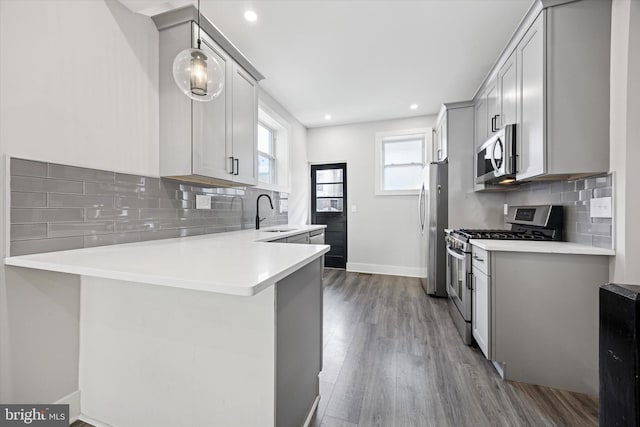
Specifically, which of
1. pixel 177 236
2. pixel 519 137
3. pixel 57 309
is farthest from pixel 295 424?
pixel 519 137

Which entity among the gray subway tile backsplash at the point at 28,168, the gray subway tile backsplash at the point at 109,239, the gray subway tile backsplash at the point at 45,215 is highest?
the gray subway tile backsplash at the point at 28,168

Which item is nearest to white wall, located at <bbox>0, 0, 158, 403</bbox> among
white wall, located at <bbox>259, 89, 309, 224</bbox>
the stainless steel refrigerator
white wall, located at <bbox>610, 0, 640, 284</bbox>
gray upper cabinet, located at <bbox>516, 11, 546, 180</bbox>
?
white wall, located at <bbox>259, 89, 309, 224</bbox>

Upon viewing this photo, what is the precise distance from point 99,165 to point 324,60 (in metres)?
2.23

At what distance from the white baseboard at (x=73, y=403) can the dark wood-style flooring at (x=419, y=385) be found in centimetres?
132

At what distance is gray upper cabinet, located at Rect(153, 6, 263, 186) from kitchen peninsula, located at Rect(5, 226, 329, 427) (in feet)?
2.81

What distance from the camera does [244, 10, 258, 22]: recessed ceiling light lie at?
6.54ft

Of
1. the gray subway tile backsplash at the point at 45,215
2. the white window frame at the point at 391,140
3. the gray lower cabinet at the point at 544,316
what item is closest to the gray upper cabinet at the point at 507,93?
the gray lower cabinet at the point at 544,316

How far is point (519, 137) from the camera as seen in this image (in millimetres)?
2039

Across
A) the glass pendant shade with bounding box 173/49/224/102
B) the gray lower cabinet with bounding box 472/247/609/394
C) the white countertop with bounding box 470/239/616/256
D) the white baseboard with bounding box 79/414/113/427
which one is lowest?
the white baseboard with bounding box 79/414/113/427

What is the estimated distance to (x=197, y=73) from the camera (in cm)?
133

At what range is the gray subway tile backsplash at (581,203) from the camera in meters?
1.63

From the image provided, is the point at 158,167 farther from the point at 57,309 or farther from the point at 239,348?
the point at 239,348

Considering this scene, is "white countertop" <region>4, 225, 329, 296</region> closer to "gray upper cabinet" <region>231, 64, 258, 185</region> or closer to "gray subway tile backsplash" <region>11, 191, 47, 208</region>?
"gray subway tile backsplash" <region>11, 191, 47, 208</region>

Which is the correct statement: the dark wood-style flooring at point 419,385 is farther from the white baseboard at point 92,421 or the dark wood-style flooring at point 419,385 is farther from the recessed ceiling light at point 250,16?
the recessed ceiling light at point 250,16
